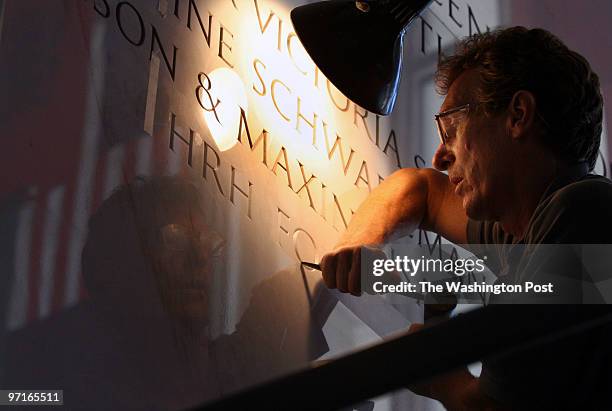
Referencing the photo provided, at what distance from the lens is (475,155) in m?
1.40

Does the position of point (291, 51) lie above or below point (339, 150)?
above

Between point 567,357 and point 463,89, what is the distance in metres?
0.65

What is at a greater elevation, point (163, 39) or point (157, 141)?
point (163, 39)

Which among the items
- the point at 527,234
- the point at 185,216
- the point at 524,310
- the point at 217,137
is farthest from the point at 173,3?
the point at 524,310

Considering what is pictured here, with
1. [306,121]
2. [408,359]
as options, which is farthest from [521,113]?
[408,359]

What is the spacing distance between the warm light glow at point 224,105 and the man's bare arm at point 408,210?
0.26 meters

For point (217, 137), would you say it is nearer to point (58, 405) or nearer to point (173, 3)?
point (173, 3)

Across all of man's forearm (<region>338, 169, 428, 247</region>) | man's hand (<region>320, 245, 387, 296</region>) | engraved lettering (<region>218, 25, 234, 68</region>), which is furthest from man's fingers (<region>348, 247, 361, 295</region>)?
engraved lettering (<region>218, 25, 234, 68</region>)

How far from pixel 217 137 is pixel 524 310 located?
3.22ft

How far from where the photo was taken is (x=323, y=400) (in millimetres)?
529

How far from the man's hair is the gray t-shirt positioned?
3.8 inches

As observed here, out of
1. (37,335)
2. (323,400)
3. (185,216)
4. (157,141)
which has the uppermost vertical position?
(157,141)

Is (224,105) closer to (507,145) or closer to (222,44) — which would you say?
(222,44)

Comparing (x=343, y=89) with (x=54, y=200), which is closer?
(x=54, y=200)
